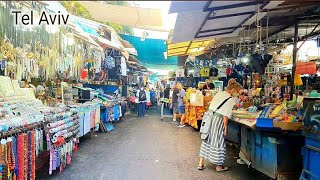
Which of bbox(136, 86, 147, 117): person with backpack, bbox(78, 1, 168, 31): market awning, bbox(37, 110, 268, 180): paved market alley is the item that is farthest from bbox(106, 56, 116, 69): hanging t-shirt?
bbox(136, 86, 147, 117): person with backpack

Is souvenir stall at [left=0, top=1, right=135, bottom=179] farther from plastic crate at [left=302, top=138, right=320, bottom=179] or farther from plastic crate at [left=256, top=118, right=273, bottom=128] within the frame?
plastic crate at [left=302, top=138, right=320, bottom=179]

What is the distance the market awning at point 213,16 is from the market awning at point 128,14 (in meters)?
1.59

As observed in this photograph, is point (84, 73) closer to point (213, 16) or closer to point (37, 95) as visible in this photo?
point (37, 95)

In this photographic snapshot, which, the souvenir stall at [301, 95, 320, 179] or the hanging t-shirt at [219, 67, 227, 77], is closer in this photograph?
the souvenir stall at [301, 95, 320, 179]

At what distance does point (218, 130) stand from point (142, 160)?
75.9 inches

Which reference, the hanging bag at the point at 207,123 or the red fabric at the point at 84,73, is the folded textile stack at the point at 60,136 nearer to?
the hanging bag at the point at 207,123

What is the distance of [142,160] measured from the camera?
6.48 meters

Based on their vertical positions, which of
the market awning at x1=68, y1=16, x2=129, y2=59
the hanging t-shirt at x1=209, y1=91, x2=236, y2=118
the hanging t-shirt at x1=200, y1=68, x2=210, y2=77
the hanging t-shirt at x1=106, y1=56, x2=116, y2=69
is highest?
the market awning at x1=68, y1=16, x2=129, y2=59

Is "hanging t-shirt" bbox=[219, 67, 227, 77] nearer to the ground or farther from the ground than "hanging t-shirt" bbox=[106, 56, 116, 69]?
nearer to the ground

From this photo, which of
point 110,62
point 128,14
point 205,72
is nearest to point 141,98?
point 110,62

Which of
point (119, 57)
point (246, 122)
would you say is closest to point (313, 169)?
point (246, 122)

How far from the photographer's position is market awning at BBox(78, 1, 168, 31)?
7.75 m

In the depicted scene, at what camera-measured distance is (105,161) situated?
250 inches

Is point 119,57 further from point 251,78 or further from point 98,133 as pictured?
point 251,78
